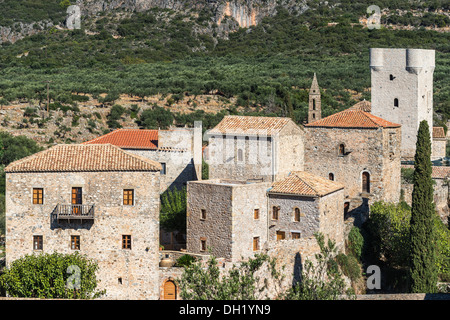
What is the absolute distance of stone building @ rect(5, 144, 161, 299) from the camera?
28219 mm

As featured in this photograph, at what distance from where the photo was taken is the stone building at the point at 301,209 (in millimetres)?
31453

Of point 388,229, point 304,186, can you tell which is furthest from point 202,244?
point 388,229

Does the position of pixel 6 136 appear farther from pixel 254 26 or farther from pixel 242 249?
pixel 254 26

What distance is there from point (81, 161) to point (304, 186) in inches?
352

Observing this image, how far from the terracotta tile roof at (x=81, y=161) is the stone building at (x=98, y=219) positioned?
51mm

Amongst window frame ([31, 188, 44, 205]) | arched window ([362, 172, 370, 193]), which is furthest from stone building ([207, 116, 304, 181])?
window frame ([31, 188, 44, 205])

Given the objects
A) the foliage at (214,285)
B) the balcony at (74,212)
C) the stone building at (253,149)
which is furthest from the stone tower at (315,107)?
the foliage at (214,285)

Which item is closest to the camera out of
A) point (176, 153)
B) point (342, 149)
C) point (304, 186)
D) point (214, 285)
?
point (214, 285)

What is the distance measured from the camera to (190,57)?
10181cm

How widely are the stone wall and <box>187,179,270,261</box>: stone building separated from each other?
299 centimetres

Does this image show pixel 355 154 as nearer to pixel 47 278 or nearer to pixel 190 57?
pixel 47 278

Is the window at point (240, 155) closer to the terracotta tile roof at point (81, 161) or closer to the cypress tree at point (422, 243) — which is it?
the terracotta tile roof at point (81, 161)

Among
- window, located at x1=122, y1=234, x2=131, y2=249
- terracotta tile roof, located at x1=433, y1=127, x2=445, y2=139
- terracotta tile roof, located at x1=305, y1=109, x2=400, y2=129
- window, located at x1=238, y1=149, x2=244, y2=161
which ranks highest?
terracotta tile roof, located at x1=433, y1=127, x2=445, y2=139

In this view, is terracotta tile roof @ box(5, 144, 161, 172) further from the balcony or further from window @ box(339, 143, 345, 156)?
window @ box(339, 143, 345, 156)
